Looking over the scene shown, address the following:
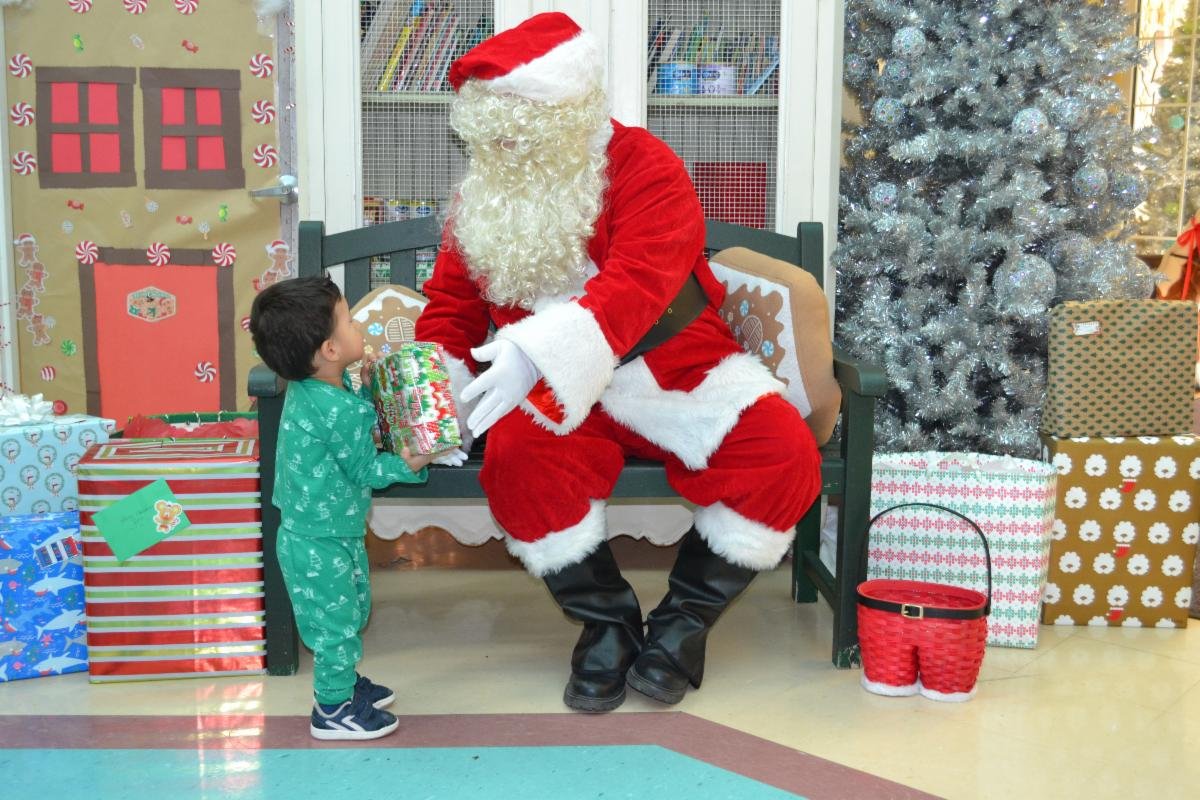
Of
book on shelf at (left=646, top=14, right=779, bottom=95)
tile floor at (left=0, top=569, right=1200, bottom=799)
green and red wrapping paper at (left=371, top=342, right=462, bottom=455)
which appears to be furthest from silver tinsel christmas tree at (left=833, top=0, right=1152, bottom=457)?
green and red wrapping paper at (left=371, top=342, right=462, bottom=455)

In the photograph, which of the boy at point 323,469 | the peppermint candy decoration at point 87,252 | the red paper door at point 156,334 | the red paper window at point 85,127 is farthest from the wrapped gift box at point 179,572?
the red paper window at point 85,127

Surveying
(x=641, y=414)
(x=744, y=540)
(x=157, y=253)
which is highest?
(x=157, y=253)

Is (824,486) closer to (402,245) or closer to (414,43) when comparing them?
(402,245)

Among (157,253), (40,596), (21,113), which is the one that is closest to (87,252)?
(157,253)

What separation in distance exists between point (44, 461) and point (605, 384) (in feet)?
4.36

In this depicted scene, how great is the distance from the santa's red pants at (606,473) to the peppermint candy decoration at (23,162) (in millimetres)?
2003

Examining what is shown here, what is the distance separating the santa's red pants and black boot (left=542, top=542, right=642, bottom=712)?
13 centimetres

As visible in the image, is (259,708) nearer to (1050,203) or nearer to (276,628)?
(276,628)

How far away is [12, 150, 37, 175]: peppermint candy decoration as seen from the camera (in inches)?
134

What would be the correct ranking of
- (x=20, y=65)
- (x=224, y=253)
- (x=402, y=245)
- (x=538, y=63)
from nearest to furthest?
(x=538, y=63) < (x=402, y=245) < (x=20, y=65) < (x=224, y=253)

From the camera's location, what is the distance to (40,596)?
95.5 inches

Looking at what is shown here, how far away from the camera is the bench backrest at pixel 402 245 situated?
2.91m

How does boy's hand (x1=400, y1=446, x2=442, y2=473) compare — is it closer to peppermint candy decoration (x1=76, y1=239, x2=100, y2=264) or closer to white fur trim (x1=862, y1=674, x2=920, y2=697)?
white fur trim (x1=862, y1=674, x2=920, y2=697)

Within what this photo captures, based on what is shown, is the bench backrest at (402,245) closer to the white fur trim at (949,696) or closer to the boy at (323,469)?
the boy at (323,469)
